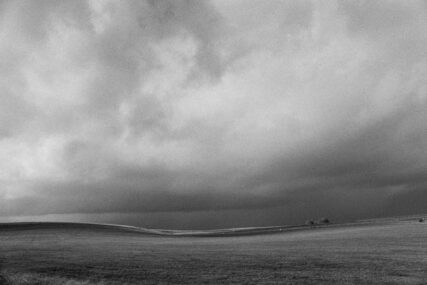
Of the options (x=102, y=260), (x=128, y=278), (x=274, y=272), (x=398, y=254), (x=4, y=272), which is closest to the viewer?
(x=128, y=278)

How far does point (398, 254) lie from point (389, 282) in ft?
46.2

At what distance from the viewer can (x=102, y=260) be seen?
3056 centimetres

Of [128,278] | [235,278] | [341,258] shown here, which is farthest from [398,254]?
[128,278]

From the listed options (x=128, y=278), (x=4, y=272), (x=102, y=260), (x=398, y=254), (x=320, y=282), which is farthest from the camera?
(x=398, y=254)

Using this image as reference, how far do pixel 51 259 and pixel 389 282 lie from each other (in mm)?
26414

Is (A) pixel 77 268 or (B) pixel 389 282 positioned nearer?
(B) pixel 389 282

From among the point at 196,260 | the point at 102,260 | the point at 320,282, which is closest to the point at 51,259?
the point at 102,260

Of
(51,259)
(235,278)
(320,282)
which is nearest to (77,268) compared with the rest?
(51,259)

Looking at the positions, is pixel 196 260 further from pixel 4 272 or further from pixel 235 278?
pixel 4 272

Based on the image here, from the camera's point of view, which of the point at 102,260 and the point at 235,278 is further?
the point at 102,260

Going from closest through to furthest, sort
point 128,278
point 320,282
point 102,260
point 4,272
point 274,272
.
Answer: point 320,282 < point 128,278 < point 274,272 < point 4,272 < point 102,260

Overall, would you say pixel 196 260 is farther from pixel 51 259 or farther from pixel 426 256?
pixel 426 256

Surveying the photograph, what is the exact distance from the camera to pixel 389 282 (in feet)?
69.2

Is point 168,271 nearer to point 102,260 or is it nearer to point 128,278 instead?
point 128,278
